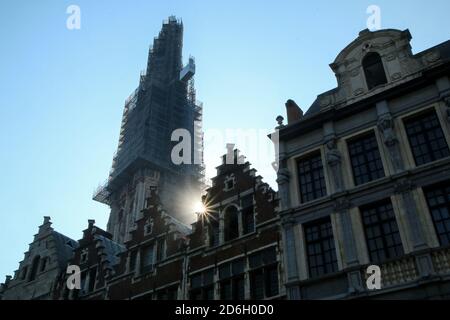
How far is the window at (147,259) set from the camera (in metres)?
24.2

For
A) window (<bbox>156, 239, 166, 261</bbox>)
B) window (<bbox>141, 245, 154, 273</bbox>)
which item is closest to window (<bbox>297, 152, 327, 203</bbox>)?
window (<bbox>156, 239, 166, 261</bbox>)

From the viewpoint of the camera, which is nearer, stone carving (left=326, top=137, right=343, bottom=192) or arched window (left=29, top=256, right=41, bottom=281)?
stone carving (left=326, top=137, right=343, bottom=192)

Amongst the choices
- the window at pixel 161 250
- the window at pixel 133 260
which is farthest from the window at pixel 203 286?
the window at pixel 133 260

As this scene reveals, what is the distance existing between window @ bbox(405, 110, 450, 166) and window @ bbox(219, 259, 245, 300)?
8117 millimetres

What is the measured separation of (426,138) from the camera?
17.1 meters

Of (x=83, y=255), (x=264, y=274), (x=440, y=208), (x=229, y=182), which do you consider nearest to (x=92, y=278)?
(x=83, y=255)

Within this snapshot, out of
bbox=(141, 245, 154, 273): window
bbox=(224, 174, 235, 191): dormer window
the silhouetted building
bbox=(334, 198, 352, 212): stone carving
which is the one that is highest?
the silhouetted building

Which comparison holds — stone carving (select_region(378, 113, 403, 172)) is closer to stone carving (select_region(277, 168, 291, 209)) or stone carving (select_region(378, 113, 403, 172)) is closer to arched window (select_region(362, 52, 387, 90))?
arched window (select_region(362, 52, 387, 90))

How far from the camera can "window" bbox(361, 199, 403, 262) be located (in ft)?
51.3

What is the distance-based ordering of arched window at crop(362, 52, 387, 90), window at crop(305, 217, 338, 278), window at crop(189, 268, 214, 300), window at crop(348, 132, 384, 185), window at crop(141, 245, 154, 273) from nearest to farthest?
1. window at crop(305, 217, 338, 278)
2. window at crop(348, 132, 384, 185)
3. arched window at crop(362, 52, 387, 90)
4. window at crop(189, 268, 214, 300)
5. window at crop(141, 245, 154, 273)

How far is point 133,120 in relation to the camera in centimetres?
6669

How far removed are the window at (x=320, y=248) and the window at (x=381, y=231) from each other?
135cm

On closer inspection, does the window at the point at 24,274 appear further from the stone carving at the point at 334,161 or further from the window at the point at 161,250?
the stone carving at the point at 334,161
